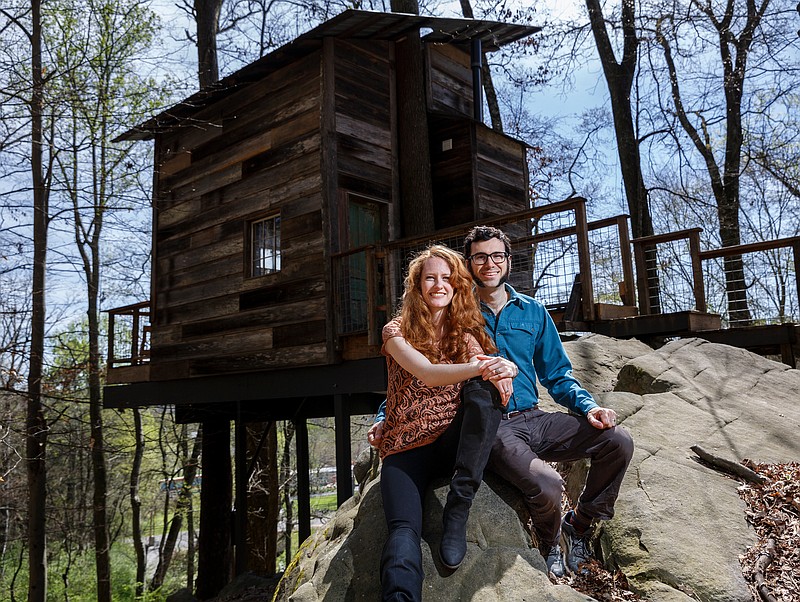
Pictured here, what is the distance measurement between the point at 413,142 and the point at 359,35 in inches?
65.2

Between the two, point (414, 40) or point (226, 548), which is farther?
point (226, 548)

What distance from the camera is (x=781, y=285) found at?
64.6 ft

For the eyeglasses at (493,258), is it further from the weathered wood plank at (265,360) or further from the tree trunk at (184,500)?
the tree trunk at (184,500)

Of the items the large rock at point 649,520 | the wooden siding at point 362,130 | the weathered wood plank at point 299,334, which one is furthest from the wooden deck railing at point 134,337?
the large rock at point 649,520

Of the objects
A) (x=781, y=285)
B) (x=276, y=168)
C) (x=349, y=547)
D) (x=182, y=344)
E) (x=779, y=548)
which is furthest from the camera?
(x=781, y=285)

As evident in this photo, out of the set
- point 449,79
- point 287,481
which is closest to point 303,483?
point 449,79

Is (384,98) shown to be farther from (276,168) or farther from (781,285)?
(781,285)

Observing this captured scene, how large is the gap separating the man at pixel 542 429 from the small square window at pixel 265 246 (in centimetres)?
716

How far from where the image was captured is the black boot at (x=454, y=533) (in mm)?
2689

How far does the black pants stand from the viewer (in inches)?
99.1

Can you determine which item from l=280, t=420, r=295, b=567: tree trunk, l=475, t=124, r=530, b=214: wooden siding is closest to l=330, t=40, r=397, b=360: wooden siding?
l=475, t=124, r=530, b=214: wooden siding

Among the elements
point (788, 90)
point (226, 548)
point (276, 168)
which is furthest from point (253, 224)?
point (788, 90)

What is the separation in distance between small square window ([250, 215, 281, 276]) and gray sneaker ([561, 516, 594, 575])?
7.35 meters

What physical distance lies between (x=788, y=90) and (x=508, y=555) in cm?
1679
